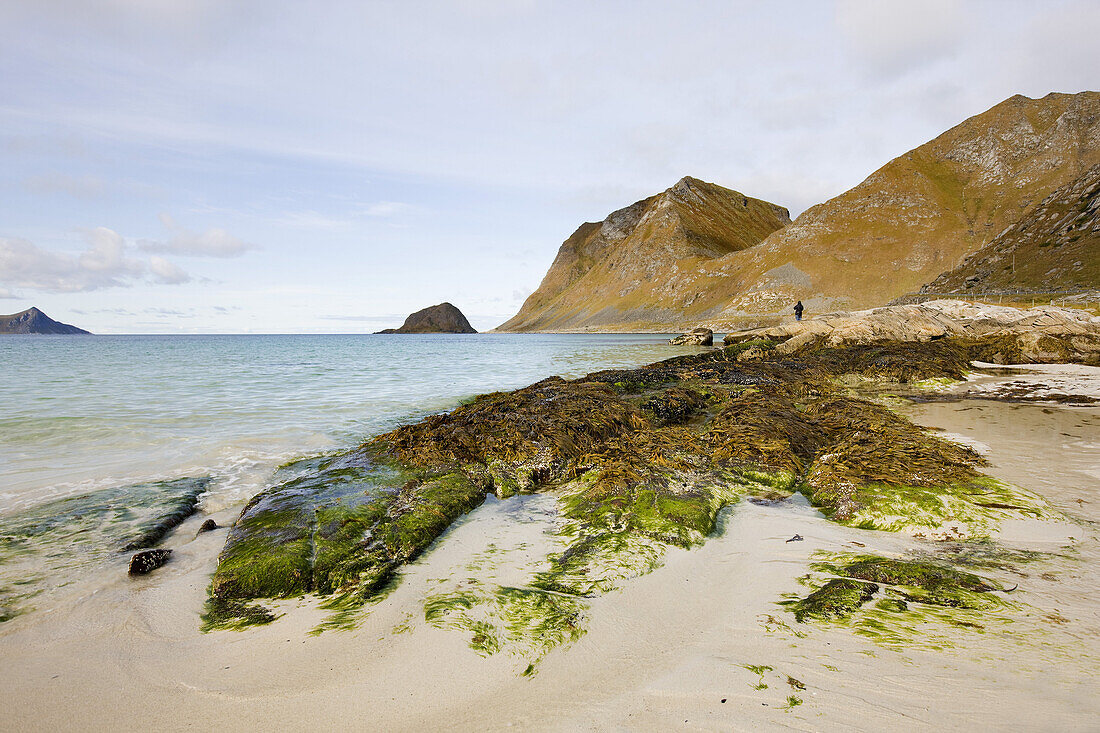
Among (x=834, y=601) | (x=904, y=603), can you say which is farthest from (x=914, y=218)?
(x=834, y=601)

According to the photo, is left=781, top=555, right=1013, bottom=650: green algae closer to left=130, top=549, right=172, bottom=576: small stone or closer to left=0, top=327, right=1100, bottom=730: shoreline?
left=0, top=327, right=1100, bottom=730: shoreline

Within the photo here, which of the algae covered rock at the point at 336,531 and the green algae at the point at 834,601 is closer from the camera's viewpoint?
the green algae at the point at 834,601

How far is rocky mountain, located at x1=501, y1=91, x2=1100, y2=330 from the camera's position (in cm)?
10019

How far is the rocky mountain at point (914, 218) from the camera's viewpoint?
100 meters

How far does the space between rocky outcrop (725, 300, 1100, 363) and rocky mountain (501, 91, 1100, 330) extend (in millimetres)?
77629

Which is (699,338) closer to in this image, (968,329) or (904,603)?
(968,329)

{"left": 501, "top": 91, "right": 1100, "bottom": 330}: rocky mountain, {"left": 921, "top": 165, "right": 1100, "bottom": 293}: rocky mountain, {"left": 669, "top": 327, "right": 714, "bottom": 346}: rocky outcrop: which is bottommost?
{"left": 669, "top": 327, "right": 714, "bottom": 346}: rocky outcrop

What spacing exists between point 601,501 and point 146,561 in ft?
16.5

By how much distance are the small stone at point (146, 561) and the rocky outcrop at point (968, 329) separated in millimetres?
25991

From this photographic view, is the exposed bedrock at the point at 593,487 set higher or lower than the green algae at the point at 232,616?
higher

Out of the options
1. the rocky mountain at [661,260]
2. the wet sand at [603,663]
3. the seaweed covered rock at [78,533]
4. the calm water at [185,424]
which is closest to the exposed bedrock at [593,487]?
the wet sand at [603,663]

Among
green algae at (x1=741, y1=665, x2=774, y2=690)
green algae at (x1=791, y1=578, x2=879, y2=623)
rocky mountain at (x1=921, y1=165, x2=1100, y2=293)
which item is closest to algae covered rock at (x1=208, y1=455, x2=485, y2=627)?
green algae at (x1=741, y1=665, x2=774, y2=690)

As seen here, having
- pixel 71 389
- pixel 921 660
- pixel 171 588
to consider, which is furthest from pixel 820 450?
pixel 71 389

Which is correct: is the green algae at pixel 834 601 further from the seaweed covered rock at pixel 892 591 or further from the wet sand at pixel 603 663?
the wet sand at pixel 603 663
